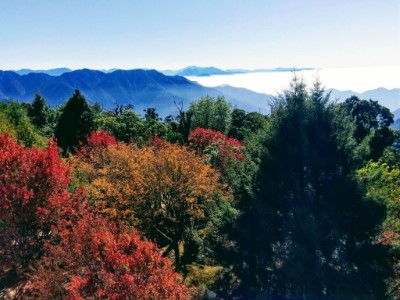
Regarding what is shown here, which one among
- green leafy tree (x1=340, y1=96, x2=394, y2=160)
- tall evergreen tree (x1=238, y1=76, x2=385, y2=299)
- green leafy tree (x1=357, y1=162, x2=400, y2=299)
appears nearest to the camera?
tall evergreen tree (x1=238, y1=76, x2=385, y2=299)

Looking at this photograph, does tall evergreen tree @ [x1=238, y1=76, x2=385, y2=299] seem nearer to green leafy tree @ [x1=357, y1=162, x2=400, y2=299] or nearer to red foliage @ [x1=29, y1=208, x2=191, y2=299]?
green leafy tree @ [x1=357, y1=162, x2=400, y2=299]

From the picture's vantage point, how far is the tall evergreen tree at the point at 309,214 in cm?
1544

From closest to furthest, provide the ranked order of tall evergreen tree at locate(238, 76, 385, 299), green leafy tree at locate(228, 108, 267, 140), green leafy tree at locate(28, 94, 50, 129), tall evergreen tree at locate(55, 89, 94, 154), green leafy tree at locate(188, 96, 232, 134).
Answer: tall evergreen tree at locate(238, 76, 385, 299) < tall evergreen tree at locate(55, 89, 94, 154) < green leafy tree at locate(228, 108, 267, 140) < green leafy tree at locate(188, 96, 232, 134) < green leafy tree at locate(28, 94, 50, 129)

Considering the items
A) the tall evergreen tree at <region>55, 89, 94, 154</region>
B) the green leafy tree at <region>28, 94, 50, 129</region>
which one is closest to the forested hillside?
the tall evergreen tree at <region>55, 89, 94, 154</region>

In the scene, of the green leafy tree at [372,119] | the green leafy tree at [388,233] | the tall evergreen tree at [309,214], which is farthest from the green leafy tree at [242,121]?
the tall evergreen tree at [309,214]

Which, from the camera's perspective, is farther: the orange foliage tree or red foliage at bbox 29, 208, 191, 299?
the orange foliage tree

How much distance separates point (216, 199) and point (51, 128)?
4288 cm

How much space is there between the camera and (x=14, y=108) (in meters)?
38.4

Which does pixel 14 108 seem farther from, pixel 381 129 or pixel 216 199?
pixel 381 129

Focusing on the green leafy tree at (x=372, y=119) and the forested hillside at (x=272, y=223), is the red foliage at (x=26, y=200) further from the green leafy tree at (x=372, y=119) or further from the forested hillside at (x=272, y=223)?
the green leafy tree at (x=372, y=119)

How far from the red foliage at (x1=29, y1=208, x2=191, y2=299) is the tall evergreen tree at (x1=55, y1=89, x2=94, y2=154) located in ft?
105

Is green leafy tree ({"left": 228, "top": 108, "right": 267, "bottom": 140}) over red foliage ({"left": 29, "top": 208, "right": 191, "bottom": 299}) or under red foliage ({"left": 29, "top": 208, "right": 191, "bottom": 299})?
under

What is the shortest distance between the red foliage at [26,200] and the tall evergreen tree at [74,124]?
28.3m

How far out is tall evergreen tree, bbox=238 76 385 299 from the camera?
15.4m
